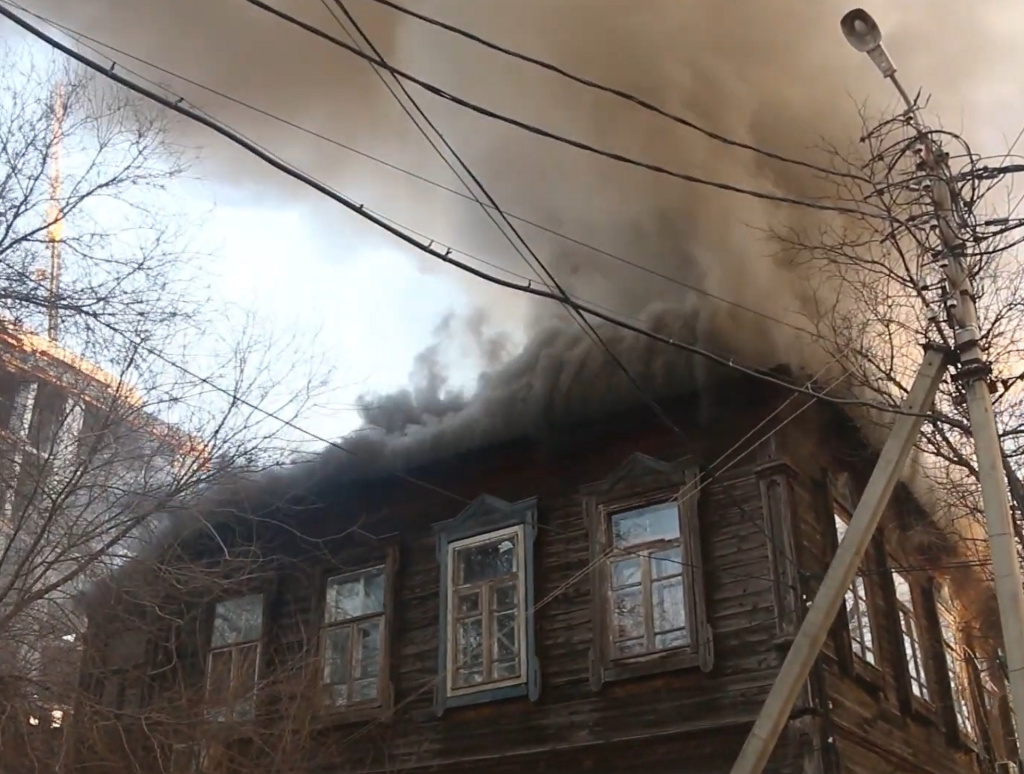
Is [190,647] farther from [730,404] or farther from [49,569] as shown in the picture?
[730,404]

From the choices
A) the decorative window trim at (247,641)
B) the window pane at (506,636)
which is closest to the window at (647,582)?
the window pane at (506,636)

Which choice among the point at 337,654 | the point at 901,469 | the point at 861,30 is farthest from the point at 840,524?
the point at 861,30

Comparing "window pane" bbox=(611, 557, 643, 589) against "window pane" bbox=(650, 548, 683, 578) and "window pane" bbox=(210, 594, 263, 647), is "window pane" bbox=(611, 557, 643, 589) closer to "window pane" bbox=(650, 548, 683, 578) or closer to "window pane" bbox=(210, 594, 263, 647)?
"window pane" bbox=(650, 548, 683, 578)

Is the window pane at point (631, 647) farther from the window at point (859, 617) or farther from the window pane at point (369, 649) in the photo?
the window pane at point (369, 649)

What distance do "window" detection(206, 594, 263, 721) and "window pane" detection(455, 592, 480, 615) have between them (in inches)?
90.1

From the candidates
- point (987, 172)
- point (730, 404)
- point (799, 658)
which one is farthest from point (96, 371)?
point (987, 172)

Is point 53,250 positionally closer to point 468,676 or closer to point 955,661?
point 468,676

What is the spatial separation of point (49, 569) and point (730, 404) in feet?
20.4

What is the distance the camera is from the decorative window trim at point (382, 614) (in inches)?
474

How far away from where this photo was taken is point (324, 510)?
1366 cm

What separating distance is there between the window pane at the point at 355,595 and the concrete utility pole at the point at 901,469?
6.21 metres

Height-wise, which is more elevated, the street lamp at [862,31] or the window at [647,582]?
the street lamp at [862,31]

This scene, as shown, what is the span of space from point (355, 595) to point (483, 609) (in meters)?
2.01

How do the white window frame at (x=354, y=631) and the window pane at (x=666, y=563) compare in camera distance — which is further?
the white window frame at (x=354, y=631)
